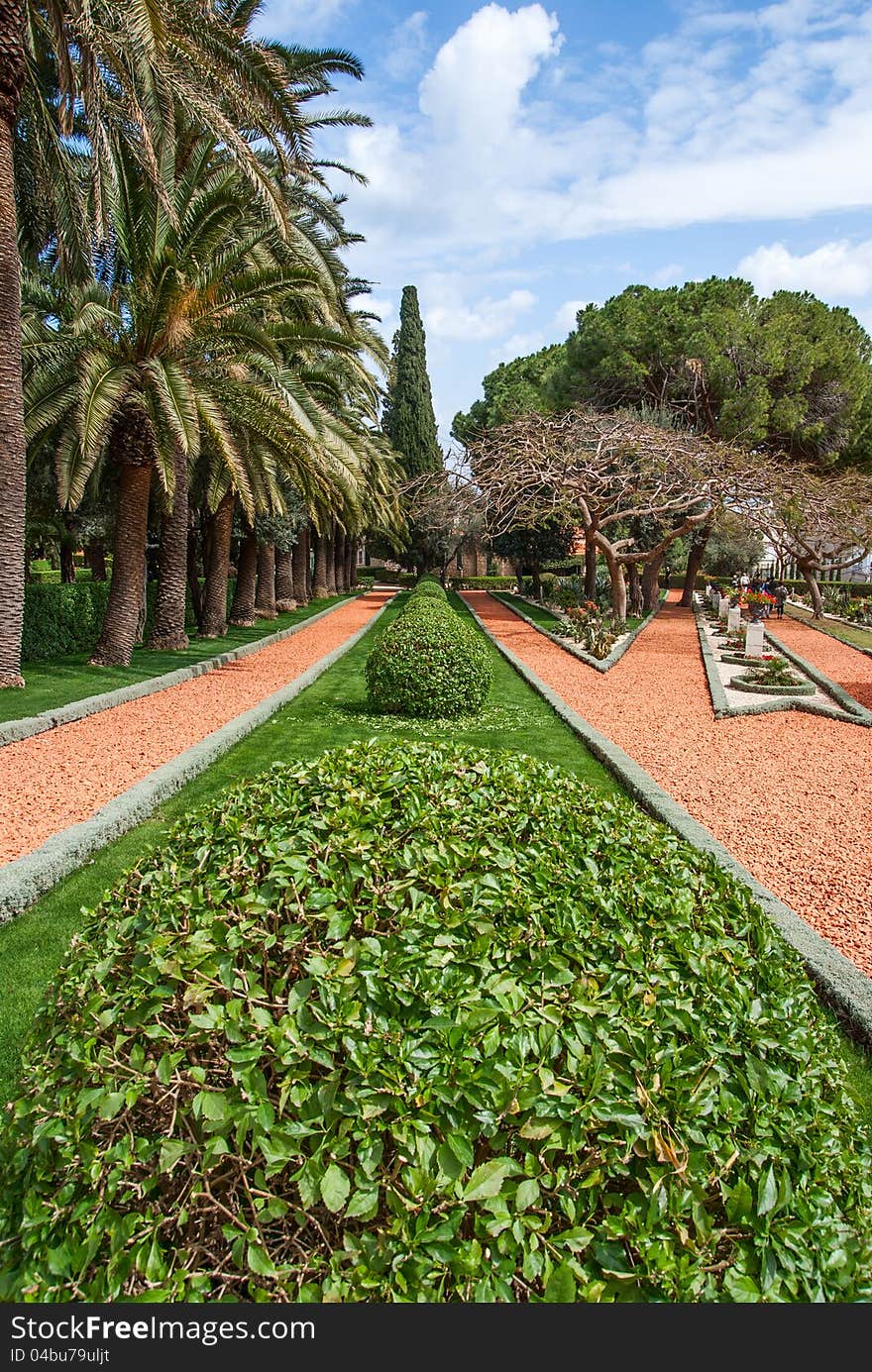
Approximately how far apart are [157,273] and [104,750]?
8.57m

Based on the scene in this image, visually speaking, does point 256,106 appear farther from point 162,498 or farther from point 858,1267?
point 858,1267

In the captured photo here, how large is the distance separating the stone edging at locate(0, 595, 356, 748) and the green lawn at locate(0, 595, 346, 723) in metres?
0.23

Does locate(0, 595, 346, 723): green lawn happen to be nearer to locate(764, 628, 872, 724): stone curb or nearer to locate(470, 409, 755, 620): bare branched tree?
locate(470, 409, 755, 620): bare branched tree

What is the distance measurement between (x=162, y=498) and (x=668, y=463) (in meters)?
11.9

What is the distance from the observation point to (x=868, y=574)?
191ft

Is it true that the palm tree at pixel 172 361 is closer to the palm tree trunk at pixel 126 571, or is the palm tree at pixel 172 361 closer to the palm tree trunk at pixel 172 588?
the palm tree trunk at pixel 126 571

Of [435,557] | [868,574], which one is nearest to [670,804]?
[435,557]

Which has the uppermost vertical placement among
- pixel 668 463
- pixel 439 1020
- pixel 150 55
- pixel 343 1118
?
pixel 150 55

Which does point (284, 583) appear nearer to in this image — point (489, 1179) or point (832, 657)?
point (832, 657)

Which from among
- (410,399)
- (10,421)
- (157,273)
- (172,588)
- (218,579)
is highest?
(410,399)

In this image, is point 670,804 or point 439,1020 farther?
point 670,804

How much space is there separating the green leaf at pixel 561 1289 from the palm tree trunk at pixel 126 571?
14.1m

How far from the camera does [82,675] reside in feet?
42.6

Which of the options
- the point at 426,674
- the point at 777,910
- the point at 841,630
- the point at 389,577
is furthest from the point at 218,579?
the point at 389,577
